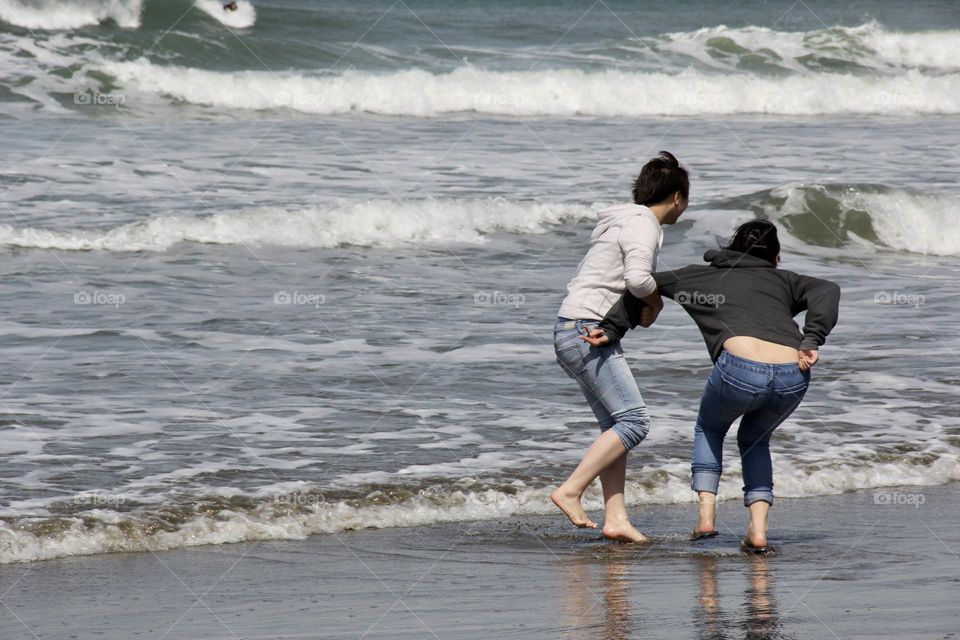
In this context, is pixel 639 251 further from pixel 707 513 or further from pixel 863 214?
pixel 863 214

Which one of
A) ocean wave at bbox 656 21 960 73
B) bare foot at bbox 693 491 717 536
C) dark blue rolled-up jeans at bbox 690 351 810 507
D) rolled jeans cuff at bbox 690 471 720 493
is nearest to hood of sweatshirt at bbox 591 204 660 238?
dark blue rolled-up jeans at bbox 690 351 810 507

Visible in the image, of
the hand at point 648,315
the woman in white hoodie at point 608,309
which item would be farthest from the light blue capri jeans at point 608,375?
the hand at point 648,315

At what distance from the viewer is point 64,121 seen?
1902 cm

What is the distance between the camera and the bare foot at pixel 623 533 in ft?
17.4

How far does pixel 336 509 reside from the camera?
5.70 meters

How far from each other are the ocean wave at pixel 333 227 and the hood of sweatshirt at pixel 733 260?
8440mm

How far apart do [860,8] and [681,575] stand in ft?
132

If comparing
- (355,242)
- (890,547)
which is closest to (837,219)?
(355,242)

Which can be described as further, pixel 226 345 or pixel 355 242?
pixel 355 242

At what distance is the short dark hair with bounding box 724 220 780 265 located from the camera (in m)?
4.97

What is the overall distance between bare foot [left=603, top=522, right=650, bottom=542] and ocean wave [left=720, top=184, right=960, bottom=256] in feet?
32.2

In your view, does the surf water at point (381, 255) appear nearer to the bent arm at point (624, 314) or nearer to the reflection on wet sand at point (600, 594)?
the reflection on wet sand at point (600, 594)

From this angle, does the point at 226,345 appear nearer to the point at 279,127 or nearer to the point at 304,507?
the point at 304,507

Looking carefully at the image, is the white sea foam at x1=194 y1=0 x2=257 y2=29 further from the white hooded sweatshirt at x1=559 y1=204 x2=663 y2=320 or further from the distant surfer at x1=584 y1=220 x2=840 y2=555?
the distant surfer at x1=584 y1=220 x2=840 y2=555
